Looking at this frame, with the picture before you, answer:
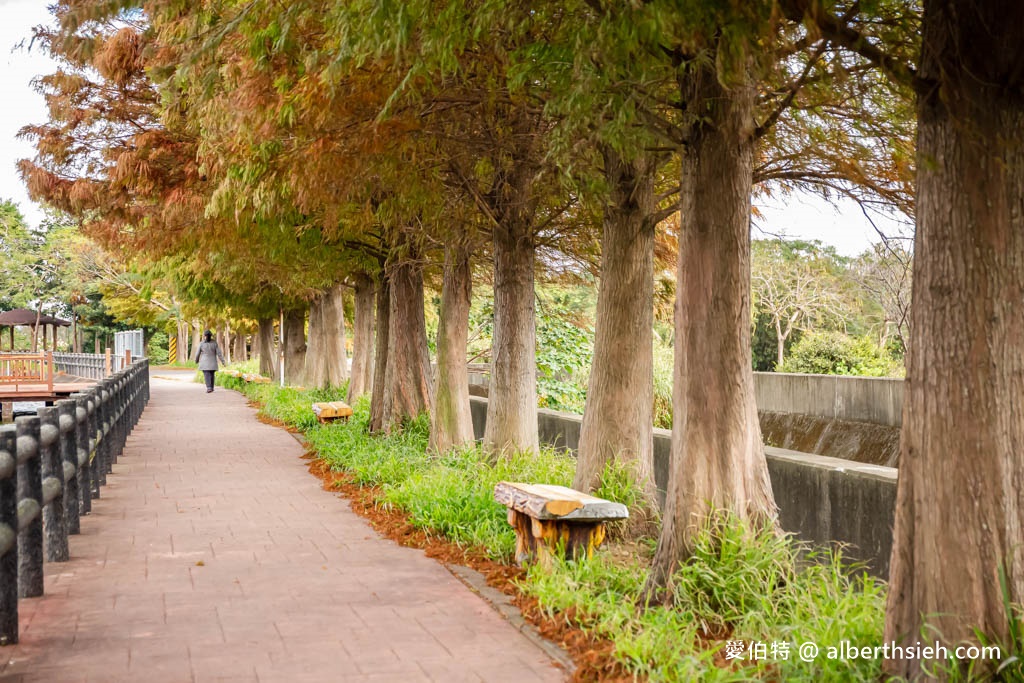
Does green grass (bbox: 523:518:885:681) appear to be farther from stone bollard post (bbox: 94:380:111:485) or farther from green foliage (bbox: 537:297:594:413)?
green foliage (bbox: 537:297:594:413)

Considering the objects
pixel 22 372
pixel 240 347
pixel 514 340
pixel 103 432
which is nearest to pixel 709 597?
pixel 514 340

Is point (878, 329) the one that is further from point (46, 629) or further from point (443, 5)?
point (46, 629)

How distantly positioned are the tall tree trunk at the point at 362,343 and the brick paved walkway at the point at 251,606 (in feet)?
37.3

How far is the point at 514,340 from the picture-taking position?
37.0ft

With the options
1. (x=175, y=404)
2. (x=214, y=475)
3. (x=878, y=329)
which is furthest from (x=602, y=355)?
(x=878, y=329)

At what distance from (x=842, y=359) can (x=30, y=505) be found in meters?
22.2

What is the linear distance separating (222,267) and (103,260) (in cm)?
3610

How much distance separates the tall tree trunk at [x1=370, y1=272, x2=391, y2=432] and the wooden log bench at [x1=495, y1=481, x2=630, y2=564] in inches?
367

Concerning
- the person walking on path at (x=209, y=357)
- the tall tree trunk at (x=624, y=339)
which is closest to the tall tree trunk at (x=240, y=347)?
the person walking on path at (x=209, y=357)

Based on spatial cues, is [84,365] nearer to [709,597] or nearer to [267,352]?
[267,352]

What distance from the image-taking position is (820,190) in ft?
28.1

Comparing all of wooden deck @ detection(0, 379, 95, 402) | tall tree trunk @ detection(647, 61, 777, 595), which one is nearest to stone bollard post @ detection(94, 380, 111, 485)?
tall tree trunk @ detection(647, 61, 777, 595)

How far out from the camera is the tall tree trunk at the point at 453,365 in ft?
42.4

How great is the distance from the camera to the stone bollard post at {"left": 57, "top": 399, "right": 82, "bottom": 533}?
331 inches
